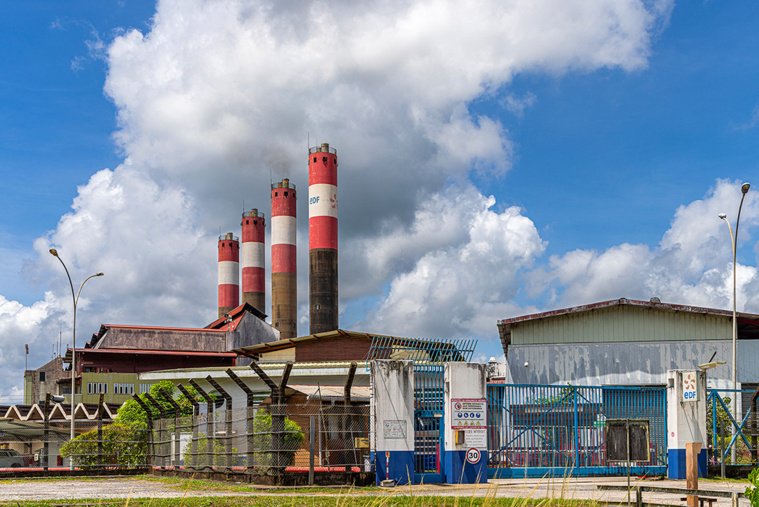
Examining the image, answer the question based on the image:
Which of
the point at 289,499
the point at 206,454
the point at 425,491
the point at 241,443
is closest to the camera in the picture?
the point at 289,499

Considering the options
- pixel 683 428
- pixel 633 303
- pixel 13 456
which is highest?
pixel 633 303

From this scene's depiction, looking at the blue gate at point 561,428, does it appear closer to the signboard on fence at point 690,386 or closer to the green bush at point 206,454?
the signboard on fence at point 690,386

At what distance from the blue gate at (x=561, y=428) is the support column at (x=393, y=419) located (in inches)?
103

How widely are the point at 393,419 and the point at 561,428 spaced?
5314 millimetres

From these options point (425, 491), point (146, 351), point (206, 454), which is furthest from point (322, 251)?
point (425, 491)

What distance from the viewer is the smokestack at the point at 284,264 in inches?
3359

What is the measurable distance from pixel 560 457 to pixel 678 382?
3948 mm

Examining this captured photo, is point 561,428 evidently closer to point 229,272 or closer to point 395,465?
point 395,465

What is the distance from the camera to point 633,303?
1380 inches

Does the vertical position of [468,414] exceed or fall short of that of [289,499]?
it exceeds it

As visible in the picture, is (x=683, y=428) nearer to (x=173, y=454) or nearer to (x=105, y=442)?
(x=173, y=454)

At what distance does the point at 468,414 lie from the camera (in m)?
20.5

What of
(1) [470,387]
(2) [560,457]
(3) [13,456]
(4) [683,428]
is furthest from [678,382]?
(3) [13,456]

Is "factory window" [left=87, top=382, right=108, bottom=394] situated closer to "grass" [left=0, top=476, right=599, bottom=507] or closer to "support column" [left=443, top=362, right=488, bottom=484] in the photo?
"grass" [left=0, top=476, right=599, bottom=507]
